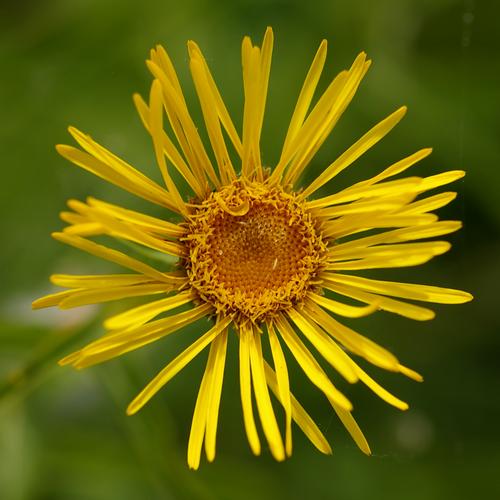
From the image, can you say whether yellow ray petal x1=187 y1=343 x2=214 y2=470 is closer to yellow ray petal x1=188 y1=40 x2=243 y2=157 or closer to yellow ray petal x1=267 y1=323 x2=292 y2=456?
yellow ray petal x1=267 y1=323 x2=292 y2=456

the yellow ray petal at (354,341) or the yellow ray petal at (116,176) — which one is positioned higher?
the yellow ray petal at (116,176)

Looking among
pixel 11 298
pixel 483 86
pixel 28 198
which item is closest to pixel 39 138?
pixel 28 198

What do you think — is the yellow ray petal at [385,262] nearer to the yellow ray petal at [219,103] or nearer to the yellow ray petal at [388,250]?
the yellow ray petal at [388,250]

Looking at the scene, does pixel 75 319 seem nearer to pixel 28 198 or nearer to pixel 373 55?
pixel 28 198

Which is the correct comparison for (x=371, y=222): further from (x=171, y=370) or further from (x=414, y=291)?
(x=171, y=370)

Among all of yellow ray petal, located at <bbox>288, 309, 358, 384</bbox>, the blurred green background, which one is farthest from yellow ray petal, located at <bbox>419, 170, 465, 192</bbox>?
the blurred green background

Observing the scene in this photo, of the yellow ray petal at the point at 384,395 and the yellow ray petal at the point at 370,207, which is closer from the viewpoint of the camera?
the yellow ray petal at the point at 384,395

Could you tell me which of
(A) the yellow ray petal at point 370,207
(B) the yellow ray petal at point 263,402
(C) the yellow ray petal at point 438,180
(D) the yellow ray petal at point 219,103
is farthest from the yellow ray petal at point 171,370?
(C) the yellow ray petal at point 438,180
